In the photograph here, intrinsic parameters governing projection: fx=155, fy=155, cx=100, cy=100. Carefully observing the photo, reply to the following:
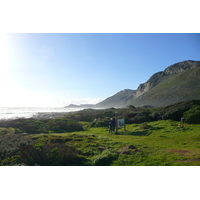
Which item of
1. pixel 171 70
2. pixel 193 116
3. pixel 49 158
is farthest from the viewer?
pixel 171 70

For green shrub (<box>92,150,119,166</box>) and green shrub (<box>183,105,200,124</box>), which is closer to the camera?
green shrub (<box>92,150,119,166</box>)

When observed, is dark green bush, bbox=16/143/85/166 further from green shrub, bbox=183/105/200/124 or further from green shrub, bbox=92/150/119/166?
green shrub, bbox=183/105/200/124

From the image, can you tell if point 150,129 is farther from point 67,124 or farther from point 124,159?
point 67,124

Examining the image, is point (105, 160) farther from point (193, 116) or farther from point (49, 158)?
point (193, 116)

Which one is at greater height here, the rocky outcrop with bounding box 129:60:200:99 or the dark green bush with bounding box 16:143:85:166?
the rocky outcrop with bounding box 129:60:200:99

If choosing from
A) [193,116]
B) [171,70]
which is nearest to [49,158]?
[193,116]

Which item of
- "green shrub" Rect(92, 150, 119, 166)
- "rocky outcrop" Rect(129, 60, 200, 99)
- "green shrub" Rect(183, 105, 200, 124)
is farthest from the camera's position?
"rocky outcrop" Rect(129, 60, 200, 99)

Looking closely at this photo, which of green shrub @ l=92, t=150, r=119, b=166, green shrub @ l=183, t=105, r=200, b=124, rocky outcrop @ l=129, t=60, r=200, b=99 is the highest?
rocky outcrop @ l=129, t=60, r=200, b=99

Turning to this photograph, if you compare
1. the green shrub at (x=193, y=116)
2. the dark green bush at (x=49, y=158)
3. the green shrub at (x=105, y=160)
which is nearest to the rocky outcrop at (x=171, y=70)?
the green shrub at (x=193, y=116)

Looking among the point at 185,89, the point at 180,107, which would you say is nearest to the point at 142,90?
the point at 185,89

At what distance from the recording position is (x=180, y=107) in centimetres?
2114

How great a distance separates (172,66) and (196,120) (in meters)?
159

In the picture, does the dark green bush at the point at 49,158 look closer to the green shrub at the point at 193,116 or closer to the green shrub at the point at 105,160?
the green shrub at the point at 105,160

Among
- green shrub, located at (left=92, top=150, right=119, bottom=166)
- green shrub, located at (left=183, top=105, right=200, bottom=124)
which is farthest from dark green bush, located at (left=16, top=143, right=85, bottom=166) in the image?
green shrub, located at (left=183, top=105, right=200, bottom=124)
